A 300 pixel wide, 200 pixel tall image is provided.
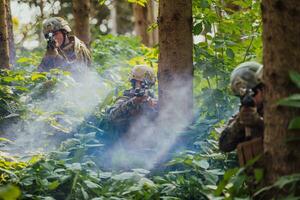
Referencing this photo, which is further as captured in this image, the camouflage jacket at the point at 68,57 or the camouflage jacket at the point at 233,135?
the camouflage jacket at the point at 68,57

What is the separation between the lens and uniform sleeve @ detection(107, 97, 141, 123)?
26.8 ft

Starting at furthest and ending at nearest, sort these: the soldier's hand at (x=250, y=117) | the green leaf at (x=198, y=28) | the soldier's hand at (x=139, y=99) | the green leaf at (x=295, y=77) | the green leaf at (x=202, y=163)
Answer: the soldier's hand at (x=139, y=99) → the green leaf at (x=198, y=28) → the green leaf at (x=202, y=163) → the soldier's hand at (x=250, y=117) → the green leaf at (x=295, y=77)

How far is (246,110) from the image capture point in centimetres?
557

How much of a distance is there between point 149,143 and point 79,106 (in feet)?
5.46

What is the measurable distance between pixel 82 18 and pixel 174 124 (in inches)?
231

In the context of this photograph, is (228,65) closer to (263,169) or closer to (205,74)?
(205,74)

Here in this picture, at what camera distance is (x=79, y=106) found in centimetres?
922

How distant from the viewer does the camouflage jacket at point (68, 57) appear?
424 inches

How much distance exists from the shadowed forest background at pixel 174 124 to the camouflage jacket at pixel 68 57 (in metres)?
0.34

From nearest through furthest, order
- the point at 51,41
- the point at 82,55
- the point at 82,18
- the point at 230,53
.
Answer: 1. the point at 230,53
2. the point at 51,41
3. the point at 82,55
4. the point at 82,18

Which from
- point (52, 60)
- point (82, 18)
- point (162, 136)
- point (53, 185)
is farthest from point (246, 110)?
point (82, 18)

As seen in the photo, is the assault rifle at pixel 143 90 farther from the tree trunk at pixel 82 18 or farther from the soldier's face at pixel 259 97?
the tree trunk at pixel 82 18

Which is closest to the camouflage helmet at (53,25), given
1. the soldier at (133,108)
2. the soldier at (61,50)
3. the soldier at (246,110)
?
the soldier at (61,50)

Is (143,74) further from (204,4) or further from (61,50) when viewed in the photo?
(61,50)
